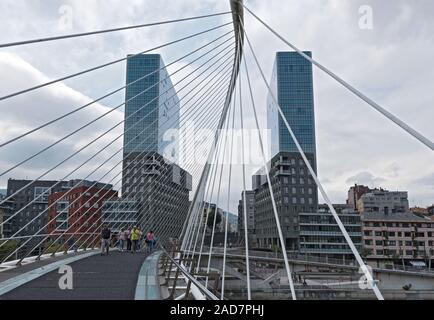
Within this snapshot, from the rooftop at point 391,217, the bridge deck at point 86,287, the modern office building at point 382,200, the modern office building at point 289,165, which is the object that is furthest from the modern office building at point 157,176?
the modern office building at point 382,200

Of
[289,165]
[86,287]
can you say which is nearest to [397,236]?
[289,165]

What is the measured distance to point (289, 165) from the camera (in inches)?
2635

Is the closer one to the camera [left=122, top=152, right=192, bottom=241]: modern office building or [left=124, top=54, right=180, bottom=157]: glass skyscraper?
[left=124, top=54, right=180, bottom=157]: glass skyscraper

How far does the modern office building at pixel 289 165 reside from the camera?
62312mm

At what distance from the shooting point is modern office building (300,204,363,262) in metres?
58.9

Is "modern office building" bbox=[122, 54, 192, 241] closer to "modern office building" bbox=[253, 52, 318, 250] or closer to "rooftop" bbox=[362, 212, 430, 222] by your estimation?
"modern office building" bbox=[253, 52, 318, 250]

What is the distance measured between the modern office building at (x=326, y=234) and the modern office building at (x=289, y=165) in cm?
137

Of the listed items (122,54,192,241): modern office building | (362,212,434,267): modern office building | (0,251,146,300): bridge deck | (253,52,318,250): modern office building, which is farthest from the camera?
(253,52,318,250): modern office building

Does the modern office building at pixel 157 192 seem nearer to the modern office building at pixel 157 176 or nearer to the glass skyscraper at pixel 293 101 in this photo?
the modern office building at pixel 157 176

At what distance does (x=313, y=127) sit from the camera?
89.9 meters

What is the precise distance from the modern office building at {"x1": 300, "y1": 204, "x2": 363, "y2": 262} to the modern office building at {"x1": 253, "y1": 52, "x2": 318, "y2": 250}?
137 centimetres

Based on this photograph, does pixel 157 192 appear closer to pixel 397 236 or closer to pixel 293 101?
pixel 397 236

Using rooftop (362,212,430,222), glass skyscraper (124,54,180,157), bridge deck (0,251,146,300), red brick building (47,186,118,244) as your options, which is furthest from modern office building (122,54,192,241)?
rooftop (362,212,430,222)

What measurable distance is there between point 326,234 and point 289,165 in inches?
498
